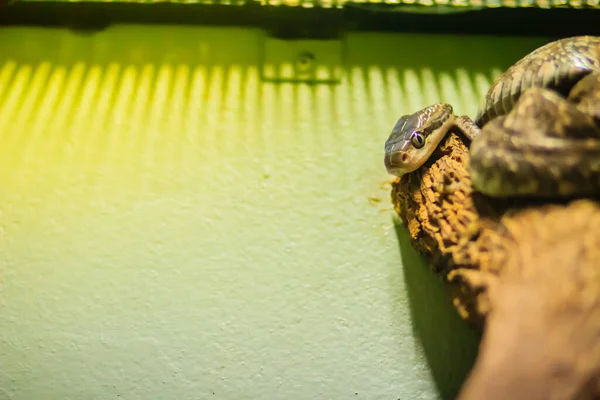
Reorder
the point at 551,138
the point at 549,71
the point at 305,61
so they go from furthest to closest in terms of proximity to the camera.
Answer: the point at 305,61 < the point at 549,71 < the point at 551,138

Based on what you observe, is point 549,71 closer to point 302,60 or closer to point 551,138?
point 551,138

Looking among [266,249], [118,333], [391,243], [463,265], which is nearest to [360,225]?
[391,243]

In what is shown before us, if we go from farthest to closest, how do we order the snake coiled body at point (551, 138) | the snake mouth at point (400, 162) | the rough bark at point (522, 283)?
the snake mouth at point (400, 162) → the snake coiled body at point (551, 138) → the rough bark at point (522, 283)

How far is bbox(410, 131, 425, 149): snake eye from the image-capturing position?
1294 mm

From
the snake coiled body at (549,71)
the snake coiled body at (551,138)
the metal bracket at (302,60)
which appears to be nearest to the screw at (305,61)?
the metal bracket at (302,60)

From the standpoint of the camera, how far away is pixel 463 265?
3.57 feet

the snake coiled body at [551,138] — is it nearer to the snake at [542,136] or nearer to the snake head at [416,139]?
the snake at [542,136]

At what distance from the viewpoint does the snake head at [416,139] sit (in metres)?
1.29

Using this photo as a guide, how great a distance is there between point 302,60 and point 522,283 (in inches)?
42.2

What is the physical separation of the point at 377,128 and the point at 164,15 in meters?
0.81

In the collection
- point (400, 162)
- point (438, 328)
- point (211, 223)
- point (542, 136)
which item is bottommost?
point (438, 328)

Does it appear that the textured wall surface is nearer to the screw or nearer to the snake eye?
the screw

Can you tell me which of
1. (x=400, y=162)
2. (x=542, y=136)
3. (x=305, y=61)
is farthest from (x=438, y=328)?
(x=305, y=61)

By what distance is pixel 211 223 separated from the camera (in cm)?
149
